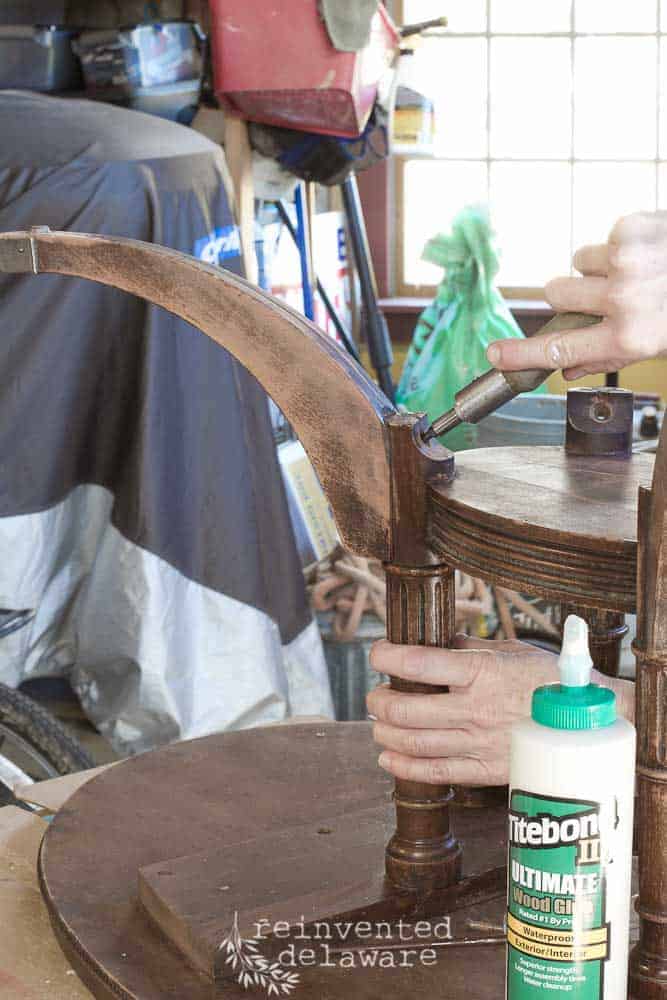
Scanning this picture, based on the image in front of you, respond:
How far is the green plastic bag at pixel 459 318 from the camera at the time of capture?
325cm

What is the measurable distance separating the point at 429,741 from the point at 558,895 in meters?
0.25

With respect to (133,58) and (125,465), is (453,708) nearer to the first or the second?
(125,465)

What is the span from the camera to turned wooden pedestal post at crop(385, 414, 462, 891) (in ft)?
2.77

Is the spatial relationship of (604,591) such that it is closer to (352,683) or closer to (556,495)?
(556,495)

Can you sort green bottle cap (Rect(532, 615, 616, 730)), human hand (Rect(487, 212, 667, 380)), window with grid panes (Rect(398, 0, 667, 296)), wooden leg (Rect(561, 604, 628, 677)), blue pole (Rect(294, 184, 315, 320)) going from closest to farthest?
green bottle cap (Rect(532, 615, 616, 730)) < human hand (Rect(487, 212, 667, 380)) < wooden leg (Rect(561, 604, 628, 677)) < blue pole (Rect(294, 184, 315, 320)) < window with grid panes (Rect(398, 0, 667, 296))

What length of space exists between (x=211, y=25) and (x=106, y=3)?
49 cm

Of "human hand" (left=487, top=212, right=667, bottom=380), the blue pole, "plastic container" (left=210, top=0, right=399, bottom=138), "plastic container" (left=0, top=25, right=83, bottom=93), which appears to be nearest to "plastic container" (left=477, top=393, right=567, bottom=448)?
the blue pole

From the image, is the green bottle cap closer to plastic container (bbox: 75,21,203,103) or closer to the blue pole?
plastic container (bbox: 75,21,203,103)

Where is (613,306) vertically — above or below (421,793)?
above

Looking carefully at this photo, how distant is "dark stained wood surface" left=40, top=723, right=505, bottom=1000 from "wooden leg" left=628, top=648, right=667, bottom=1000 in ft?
0.38

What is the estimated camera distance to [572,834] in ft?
2.08

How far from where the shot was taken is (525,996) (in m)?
0.66

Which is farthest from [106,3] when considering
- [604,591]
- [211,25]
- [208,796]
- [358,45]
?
[604,591]

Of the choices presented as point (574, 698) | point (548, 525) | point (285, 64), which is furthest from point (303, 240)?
point (574, 698)
